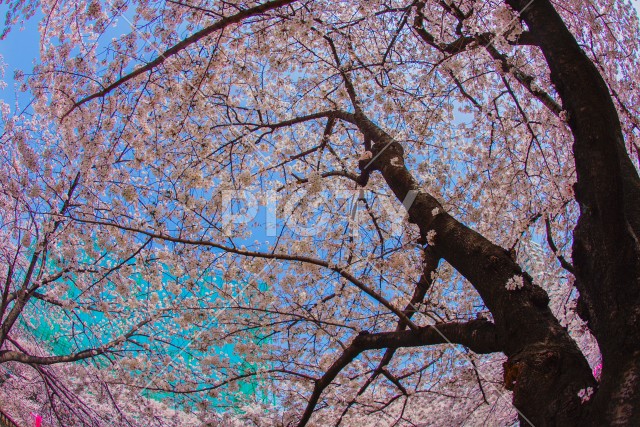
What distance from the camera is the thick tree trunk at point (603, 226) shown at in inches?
65.3

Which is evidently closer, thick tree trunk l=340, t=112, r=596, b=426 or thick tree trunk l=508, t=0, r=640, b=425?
thick tree trunk l=508, t=0, r=640, b=425

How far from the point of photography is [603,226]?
1.83 m

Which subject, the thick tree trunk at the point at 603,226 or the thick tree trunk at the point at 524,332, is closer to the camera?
the thick tree trunk at the point at 603,226

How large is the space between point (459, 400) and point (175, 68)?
4668 millimetres

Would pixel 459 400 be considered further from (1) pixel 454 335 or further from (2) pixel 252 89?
(2) pixel 252 89

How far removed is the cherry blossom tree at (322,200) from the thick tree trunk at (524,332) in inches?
0.6

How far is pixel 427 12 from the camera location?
4.75 meters

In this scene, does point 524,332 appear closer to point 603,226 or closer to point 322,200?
point 603,226

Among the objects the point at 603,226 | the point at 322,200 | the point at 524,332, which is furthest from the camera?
the point at 322,200

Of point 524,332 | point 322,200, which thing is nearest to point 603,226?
point 524,332

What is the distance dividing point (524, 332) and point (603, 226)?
0.54 metres

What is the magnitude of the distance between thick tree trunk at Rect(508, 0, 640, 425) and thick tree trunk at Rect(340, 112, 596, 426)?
0.12 meters

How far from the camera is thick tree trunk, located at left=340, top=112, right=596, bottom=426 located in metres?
1.81

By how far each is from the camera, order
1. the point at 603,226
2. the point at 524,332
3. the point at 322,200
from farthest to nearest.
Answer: the point at 322,200, the point at 524,332, the point at 603,226
